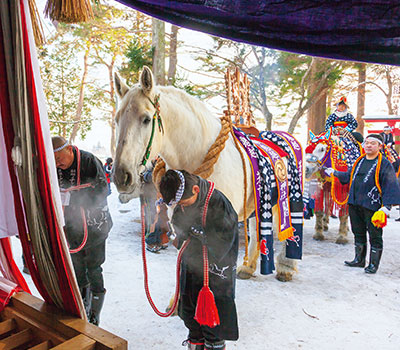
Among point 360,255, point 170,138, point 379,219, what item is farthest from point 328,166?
point 170,138

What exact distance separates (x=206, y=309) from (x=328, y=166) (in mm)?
4442

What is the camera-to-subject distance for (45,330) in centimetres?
124

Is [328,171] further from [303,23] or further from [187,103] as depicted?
[303,23]

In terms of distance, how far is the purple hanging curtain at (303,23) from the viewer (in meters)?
1.26

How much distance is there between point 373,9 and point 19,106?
1.44 m

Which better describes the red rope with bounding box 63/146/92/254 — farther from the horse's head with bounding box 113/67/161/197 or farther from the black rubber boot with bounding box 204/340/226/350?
the black rubber boot with bounding box 204/340/226/350

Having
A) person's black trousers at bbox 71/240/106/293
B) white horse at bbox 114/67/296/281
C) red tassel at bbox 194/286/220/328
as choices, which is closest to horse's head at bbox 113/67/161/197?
white horse at bbox 114/67/296/281

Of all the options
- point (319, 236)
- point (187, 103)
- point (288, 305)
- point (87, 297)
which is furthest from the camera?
point (319, 236)

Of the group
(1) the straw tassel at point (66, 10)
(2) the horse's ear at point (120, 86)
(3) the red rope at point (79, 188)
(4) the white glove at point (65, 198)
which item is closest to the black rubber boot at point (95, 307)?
(3) the red rope at point (79, 188)

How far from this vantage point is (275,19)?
52.9 inches

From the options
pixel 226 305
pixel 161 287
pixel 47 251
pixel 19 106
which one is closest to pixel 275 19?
pixel 19 106

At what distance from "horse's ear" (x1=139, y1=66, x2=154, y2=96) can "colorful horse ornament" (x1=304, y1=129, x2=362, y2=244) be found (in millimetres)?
3909

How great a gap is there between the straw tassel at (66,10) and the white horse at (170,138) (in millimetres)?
597

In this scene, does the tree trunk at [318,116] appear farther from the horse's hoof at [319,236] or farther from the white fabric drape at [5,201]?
the white fabric drape at [5,201]
